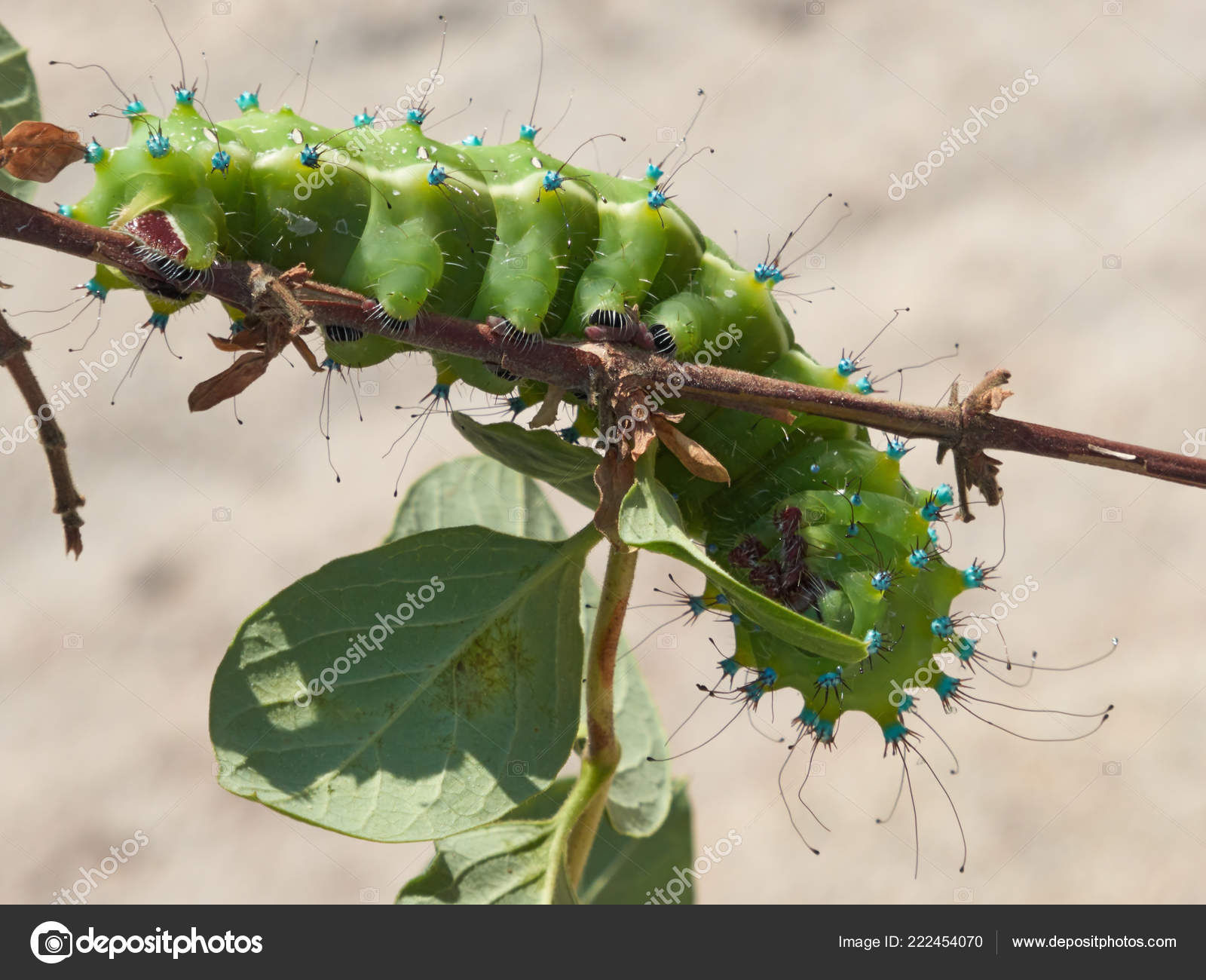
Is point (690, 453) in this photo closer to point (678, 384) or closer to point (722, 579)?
point (678, 384)

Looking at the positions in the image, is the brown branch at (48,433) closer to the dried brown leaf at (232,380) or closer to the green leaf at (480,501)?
the dried brown leaf at (232,380)

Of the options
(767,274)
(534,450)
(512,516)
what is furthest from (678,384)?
(512,516)

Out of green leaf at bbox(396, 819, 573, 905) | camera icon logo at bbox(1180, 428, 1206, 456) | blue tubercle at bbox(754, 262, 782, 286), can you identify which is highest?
camera icon logo at bbox(1180, 428, 1206, 456)

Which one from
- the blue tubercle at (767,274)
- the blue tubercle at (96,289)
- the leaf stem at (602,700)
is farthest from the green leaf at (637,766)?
the blue tubercle at (96,289)

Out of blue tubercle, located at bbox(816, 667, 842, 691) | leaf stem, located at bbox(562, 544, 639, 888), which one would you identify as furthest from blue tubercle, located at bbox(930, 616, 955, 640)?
leaf stem, located at bbox(562, 544, 639, 888)

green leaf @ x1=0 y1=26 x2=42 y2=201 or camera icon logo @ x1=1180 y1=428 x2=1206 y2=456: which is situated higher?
camera icon logo @ x1=1180 y1=428 x2=1206 y2=456

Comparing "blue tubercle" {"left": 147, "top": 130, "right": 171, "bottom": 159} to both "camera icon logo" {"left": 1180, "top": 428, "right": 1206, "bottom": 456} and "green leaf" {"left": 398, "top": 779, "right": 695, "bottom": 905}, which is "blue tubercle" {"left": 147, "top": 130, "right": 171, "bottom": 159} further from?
"camera icon logo" {"left": 1180, "top": 428, "right": 1206, "bottom": 456}

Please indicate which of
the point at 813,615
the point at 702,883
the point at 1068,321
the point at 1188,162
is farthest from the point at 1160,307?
the point at 813,615
